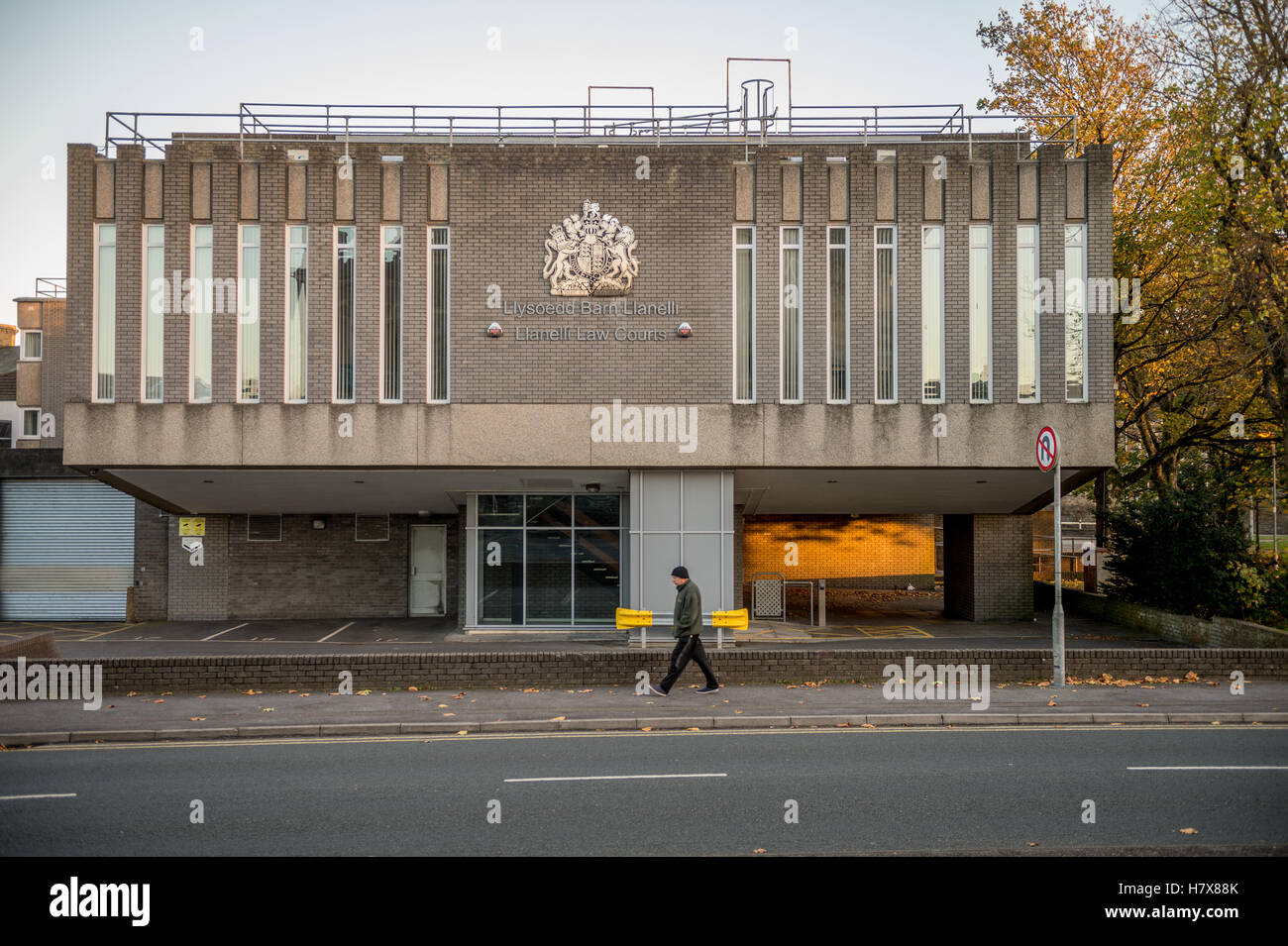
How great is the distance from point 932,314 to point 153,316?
618 inches

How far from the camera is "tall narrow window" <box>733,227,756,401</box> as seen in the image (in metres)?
19.4

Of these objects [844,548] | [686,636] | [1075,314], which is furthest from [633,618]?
[844,548]

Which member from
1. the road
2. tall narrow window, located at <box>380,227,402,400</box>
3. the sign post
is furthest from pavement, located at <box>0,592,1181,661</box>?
the road

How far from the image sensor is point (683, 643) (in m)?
13.2

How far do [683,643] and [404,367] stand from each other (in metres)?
9.24

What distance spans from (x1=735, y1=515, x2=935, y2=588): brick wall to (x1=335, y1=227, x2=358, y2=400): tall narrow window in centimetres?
1637

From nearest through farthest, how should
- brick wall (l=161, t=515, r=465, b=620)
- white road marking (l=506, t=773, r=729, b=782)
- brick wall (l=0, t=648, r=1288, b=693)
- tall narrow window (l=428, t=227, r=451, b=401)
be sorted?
white road marking (l=506, t=773, r=729, b=782) → brick wall (l=0, t=648, r=1288, b=693) → tall narrow window (l=428, t=227, r=451, b=401) → brick wall (l=161, t=515, r=465, b=620)

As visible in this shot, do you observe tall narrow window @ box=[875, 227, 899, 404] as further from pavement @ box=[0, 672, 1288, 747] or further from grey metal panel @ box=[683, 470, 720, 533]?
pavement @ box=[0, 672, 1288, 747]

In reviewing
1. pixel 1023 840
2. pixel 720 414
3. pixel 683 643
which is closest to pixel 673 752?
pixel 683 643

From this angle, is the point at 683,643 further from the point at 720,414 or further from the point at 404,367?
the point at 404,367

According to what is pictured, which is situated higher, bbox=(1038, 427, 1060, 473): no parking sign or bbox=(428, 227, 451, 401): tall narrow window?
bbox=(428, 227, 451, 401): tall narrow window

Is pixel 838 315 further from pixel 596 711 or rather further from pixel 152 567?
pixel 152 567

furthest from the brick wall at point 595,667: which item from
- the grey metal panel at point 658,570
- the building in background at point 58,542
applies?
the building in background at point 58,542

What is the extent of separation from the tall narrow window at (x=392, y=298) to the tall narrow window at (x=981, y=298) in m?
11.6
